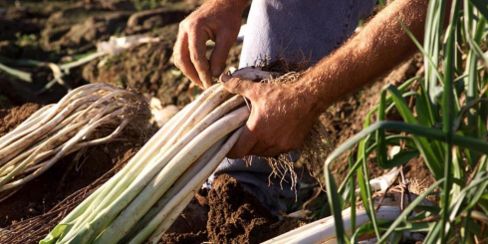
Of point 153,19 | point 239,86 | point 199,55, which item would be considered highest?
point 153,19

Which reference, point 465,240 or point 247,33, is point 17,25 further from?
point 465,240

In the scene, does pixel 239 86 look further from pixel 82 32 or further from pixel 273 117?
pixel 82 32

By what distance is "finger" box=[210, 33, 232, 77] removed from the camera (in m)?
2.54

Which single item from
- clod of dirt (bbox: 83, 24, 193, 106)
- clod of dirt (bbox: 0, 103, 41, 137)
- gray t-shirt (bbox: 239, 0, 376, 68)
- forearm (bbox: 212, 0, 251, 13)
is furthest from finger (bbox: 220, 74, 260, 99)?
clod of dirt (bbox: 83, 24, 193, 106)

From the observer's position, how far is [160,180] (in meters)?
2.20

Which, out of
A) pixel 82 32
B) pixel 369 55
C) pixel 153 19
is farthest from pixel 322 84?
pixel 82 32

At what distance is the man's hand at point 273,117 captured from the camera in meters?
2.22

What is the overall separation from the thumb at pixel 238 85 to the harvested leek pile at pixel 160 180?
3 cm

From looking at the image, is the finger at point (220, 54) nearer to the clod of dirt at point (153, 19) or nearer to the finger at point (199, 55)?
the finger at point (199, 55)

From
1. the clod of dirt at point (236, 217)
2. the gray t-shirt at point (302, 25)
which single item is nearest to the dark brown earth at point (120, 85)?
the clod of dirt at point (236, 217)

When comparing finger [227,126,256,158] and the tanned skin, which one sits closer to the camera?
the tanned skin

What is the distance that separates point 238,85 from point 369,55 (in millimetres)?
320

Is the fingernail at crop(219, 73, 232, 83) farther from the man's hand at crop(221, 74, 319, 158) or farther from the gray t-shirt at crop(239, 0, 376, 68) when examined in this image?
the gray t-shirt at crop(239, 0, 376, 68)

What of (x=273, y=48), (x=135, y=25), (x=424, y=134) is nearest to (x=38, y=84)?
(x=135, y=25)
